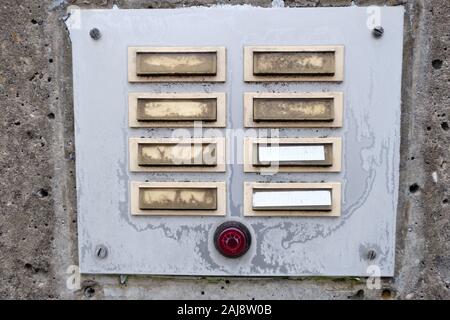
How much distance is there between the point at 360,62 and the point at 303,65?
16 centimetres

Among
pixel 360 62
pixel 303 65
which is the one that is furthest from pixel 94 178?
pixel 360 62

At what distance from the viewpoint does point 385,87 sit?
46.9 inches

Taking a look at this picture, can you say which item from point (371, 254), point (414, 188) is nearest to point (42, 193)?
point (371, 254)

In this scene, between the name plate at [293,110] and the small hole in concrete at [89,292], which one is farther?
the small hole in concrete at [89,292]

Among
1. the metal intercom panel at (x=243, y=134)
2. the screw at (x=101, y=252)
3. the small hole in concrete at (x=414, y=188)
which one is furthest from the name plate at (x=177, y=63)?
the small hole in concrete at (x=414, y=188)

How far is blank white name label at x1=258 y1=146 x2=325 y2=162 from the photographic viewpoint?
1.20m

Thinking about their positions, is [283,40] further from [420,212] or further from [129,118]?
[420,212]

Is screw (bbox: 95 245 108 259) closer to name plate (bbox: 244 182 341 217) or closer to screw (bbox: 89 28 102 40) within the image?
name plate (bbox: 244 182 341 217)

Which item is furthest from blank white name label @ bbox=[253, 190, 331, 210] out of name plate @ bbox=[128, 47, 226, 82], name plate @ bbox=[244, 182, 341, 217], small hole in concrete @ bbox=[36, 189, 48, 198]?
small hole in concrete @ bbox=[36, 189, 48, 198]

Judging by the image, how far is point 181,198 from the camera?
4.05ft

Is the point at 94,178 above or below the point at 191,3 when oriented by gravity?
below

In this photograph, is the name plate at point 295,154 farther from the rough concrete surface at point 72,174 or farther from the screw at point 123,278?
the screw at point 123,278

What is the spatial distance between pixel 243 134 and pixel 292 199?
0.23 metres

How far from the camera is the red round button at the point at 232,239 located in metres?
1.21
